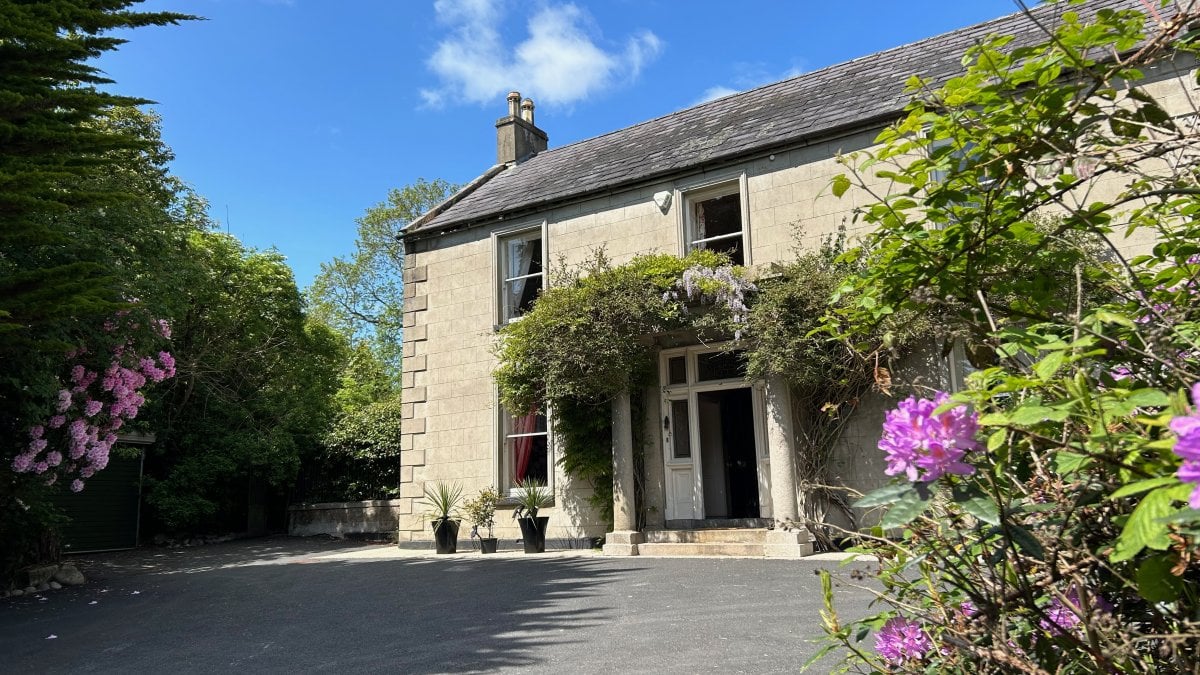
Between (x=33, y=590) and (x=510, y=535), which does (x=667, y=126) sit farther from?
(x=33, y=590)

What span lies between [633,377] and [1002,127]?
31.7 ft

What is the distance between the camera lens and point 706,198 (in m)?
12.3

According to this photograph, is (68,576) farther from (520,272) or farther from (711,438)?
(711,438)

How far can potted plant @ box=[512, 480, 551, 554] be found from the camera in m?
11.9

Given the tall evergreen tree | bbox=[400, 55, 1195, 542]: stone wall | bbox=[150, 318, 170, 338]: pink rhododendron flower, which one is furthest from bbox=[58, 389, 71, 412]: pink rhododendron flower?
bbox=[400, 55, 1195, 542]: stone wall

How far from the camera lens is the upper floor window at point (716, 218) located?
12008mm

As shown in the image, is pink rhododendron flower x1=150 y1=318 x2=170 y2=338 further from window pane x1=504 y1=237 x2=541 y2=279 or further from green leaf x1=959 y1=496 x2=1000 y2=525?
green leaf x1=959 y1=496 x2=1000 y2=525

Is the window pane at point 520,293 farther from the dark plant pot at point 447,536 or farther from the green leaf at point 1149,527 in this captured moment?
the green leaf at point 1149,527

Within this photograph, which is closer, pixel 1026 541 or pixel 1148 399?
pixel 1148 399

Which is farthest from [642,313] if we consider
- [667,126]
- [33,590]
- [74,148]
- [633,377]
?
[33,590]

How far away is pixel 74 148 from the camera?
22.8ft

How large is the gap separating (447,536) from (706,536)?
4.43m

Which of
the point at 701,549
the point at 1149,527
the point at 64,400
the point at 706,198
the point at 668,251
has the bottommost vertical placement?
the point at 701,549

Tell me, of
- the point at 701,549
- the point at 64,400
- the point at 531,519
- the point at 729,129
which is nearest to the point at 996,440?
the point at 701,549
